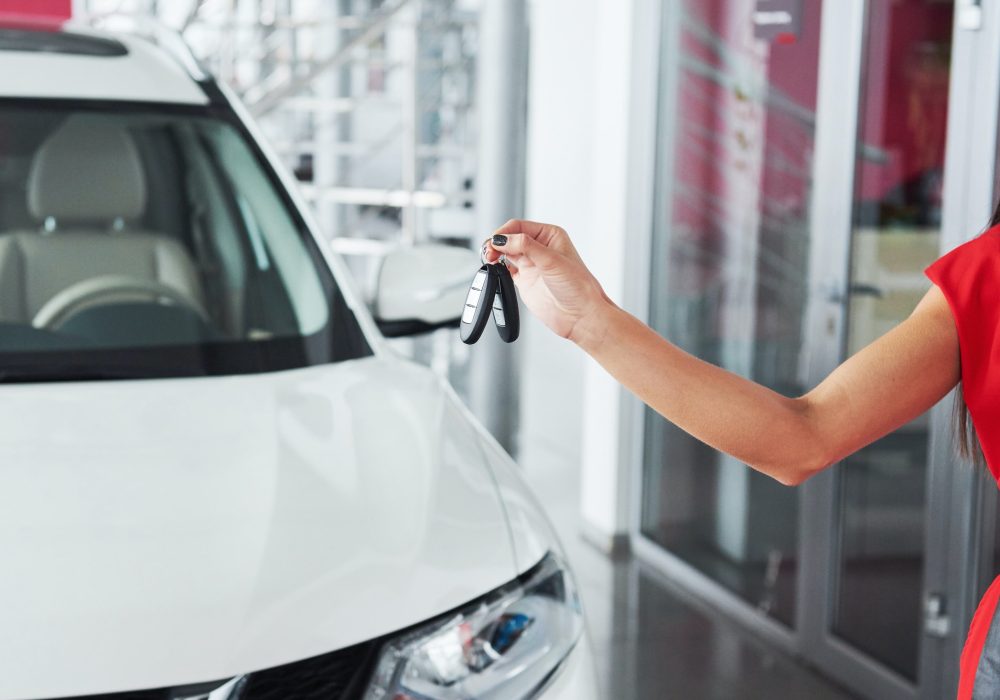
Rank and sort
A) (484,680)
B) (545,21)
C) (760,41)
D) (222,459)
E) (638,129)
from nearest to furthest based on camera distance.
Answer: (484,680), (222,459), (760,41), (638,129), (545,21)

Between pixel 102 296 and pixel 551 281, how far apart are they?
4.28ft

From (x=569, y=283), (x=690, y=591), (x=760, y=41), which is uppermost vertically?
(x=760, y=41)

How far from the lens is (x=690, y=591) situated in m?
4.26

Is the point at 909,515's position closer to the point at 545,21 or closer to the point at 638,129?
the point at 638,129

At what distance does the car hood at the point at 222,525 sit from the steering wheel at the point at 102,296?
0.31 metres

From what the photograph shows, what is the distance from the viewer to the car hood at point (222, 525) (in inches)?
52.7

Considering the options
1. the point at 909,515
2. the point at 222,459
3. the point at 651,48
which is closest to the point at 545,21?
the point at 651,48

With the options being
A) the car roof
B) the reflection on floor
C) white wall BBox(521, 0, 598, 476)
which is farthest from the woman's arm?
white wall BBox(521, 0, 598, 476)

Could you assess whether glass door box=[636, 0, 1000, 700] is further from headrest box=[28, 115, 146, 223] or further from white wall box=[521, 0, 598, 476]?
white wall box=[521, 0, 598, 476]

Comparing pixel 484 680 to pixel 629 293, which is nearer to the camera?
pixel 484 680

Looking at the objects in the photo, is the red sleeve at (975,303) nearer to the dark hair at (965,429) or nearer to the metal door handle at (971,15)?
the dark hair at (965,429)

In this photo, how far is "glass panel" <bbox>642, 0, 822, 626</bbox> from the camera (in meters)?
3.76

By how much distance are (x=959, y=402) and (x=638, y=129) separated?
3.37 meters

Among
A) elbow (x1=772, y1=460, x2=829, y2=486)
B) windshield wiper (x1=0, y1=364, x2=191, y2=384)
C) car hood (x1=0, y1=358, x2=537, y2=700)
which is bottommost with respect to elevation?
car hood (x1=0, y1=358, x2=537, y2=700)
